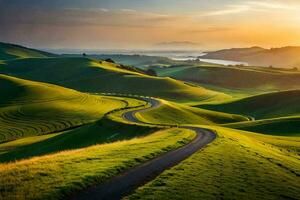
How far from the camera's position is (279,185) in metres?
34.8

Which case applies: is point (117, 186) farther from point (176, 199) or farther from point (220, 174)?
point (220, 174)

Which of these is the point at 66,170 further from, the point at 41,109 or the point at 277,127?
the point at 41,109

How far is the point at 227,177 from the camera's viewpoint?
3456 cm

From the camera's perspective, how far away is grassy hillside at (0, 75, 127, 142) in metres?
97.1

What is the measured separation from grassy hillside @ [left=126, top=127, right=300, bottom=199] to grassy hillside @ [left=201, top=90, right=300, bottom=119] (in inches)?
4023

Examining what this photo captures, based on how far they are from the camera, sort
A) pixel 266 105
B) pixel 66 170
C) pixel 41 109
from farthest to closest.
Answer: pixel 266 105 < pixel 41 109 < pixel 66 170

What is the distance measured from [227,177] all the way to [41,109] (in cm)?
8944

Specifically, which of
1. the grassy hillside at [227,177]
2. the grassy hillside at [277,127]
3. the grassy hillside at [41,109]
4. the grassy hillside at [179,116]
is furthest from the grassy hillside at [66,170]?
the grassy hillside at [41,109]

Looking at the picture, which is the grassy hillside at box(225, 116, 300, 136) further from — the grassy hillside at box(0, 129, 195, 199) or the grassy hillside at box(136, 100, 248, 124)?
the grassy hillside at box(0, 129, 195, 199)

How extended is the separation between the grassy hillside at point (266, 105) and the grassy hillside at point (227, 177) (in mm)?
102189

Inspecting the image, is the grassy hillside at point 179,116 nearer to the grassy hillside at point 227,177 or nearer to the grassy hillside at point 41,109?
the grassy hillside at point 41,109

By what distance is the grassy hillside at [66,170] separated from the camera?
26750mm

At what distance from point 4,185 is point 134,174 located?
10.3 metres

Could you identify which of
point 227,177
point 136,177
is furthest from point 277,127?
point 136,177
